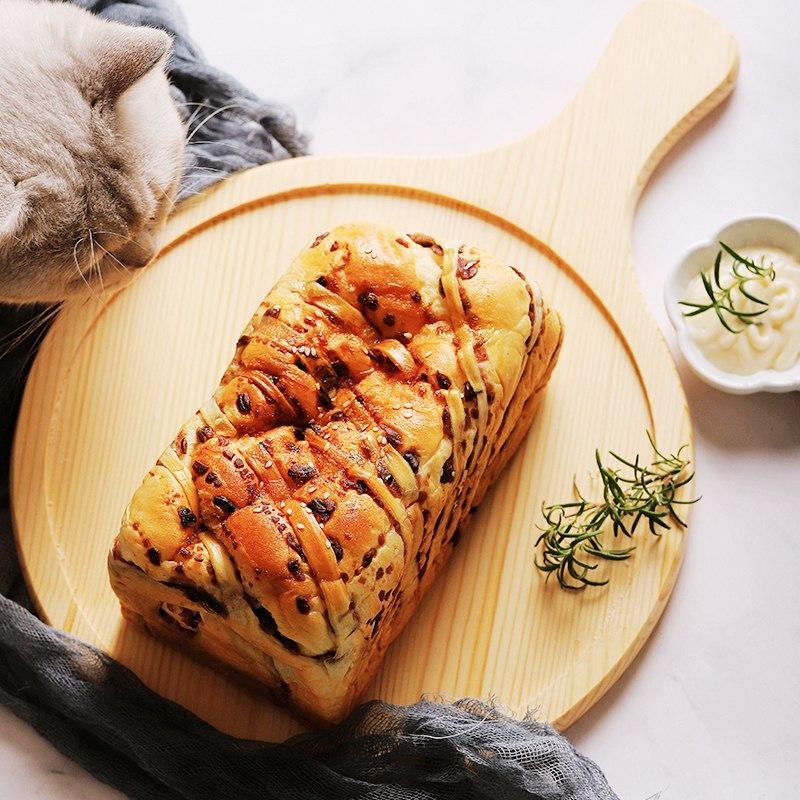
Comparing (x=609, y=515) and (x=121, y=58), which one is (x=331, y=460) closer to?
(x=609, y=515)

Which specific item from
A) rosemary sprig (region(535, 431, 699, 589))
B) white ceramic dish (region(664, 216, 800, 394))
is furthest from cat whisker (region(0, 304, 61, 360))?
white ceramic dish (region(664, 216, 800, 394))

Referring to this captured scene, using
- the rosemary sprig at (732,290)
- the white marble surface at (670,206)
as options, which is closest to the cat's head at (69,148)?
the white marble surface at (670,206)

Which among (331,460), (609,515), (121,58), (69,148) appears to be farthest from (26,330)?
(609,515)

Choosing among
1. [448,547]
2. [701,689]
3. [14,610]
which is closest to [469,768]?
[448,547]

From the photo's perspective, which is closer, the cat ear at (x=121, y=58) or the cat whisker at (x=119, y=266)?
the cat ear at (x=121, y=58)

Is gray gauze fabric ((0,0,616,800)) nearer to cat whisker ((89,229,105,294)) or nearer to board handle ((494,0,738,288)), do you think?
cat whisker ((89,229,105,294))

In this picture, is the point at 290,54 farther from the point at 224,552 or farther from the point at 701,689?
the point at 701,689

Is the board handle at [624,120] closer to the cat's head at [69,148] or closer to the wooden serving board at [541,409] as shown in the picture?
the wooden serving board at [541,409]
